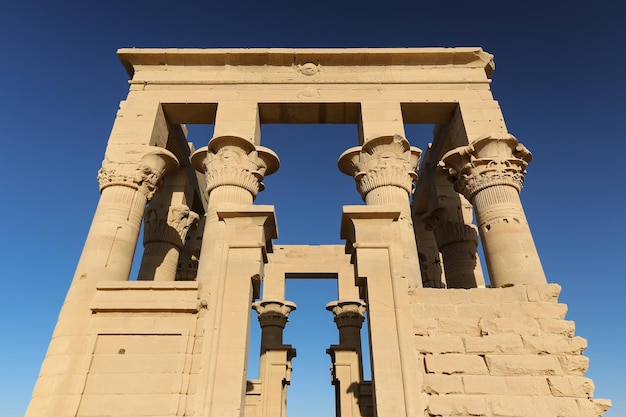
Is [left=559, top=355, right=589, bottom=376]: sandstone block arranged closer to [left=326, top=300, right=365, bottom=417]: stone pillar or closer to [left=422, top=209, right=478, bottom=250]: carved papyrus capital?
[left=422, top=209, right=478, bottom=250]: carved papyrus capital

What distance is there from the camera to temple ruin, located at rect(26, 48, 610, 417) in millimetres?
7020

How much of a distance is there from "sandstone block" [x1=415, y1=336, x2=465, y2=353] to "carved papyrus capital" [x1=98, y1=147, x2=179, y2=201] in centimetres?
817

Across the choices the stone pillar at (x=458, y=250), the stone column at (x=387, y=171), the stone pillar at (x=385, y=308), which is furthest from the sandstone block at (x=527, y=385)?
the stone pillar at (x=458, y=250)

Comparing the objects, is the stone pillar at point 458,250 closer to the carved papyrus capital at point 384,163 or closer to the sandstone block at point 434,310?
the carved papyrus capital at point 384,163

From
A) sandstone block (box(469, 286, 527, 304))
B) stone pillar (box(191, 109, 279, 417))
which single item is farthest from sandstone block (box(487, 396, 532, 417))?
stone pillar (box(191, 109, 279, 417))

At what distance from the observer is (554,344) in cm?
709

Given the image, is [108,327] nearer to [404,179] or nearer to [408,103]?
[404,179]

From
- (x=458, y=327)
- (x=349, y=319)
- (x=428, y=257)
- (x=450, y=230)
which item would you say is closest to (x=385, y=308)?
(x=458, y=327)

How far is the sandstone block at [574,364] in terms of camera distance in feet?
22.4

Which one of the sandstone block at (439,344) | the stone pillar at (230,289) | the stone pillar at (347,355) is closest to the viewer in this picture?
the stone pillar at (230,289)

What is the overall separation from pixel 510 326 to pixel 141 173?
31.5ft

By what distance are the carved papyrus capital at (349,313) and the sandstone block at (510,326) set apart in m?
13.0

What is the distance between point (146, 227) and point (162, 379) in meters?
9.06

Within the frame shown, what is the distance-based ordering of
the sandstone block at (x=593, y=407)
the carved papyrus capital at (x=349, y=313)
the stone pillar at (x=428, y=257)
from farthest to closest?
the carved papyrus capital at (x=349, y=313) → the stone pillar at (x=428, y=257) → the sandstone block at (x=593, y=407)
